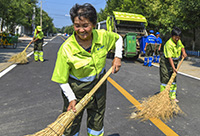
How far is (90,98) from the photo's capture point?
7.30 feet

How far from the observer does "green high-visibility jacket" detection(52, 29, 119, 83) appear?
82.7 inches

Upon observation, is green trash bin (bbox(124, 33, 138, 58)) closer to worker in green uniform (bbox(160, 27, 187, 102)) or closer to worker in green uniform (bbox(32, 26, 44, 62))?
worker in green uniform (bbox(32, 26, 44, 62))

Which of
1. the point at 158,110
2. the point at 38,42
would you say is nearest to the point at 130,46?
the point at 38,42

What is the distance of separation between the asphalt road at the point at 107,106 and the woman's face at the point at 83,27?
6.02ft

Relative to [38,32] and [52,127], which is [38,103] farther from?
[38,32]

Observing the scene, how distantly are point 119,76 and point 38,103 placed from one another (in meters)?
3.66

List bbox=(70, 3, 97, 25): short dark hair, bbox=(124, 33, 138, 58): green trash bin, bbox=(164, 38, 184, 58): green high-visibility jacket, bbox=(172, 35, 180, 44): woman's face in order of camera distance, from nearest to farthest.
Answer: bbox=(70, 3, 97, 25): short dark hair, bbox=(172, 35, 180, 44): woman's face, bbox=(164, 38, 184, 58): green high-visibility jacket, bbox=(124, 33, 138, 58): green trash bin

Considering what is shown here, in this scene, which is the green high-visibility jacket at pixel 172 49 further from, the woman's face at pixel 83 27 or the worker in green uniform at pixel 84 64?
the woman's face at pixel 83 27

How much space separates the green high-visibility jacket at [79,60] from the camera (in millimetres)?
2100

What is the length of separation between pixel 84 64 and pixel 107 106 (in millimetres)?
2532

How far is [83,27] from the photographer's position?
2.06 metres

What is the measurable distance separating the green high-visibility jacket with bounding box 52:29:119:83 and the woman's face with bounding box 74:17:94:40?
4.2 inches

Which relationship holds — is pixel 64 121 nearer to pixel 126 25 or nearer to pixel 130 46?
pixel 130 46

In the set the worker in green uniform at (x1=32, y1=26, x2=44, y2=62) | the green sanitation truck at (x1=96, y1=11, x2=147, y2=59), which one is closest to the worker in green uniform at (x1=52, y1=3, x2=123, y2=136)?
the worker in green uniform at (x1=32, y1=26, x2=44, y2=62)
